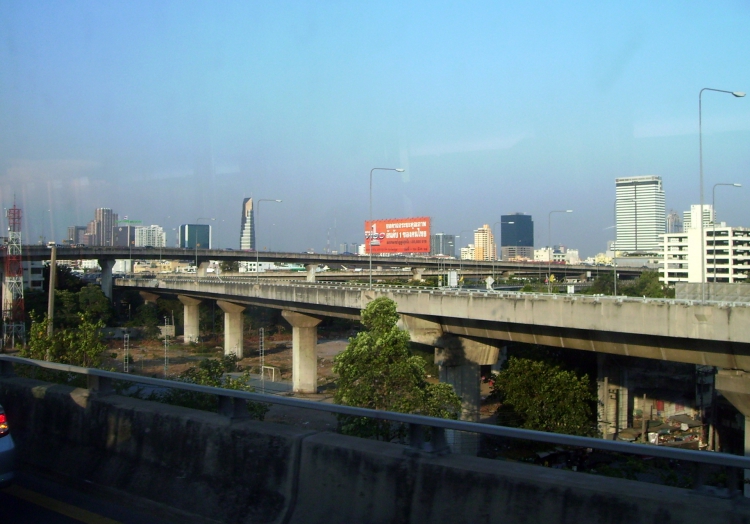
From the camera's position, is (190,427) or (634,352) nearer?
Result: (190,427)

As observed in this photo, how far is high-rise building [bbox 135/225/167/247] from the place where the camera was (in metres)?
153

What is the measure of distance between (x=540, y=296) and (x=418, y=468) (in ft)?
86.3

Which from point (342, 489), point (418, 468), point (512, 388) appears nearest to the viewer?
point (418, 468)

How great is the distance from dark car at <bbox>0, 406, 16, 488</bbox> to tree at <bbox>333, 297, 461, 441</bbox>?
505 inches

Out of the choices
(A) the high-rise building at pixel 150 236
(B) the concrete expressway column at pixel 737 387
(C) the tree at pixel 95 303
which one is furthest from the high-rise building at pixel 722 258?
(A) the high-rise building at pixel 150 236

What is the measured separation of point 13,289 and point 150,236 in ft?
421

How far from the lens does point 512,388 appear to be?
29531mm

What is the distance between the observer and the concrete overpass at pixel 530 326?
24453 millimetres

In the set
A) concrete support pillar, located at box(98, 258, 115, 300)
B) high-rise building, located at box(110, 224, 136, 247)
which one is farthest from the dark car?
high-rise building, located at box(110, 224, 136, 247)

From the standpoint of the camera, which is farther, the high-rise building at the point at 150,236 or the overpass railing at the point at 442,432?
the high-rise building at the point at 150,236

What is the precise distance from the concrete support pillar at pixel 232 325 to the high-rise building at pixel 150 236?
299 feet

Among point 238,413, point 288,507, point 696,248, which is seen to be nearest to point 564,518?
point 288,507

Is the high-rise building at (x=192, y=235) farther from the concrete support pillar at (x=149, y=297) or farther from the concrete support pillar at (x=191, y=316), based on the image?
the concrete support pillar at (x=191, y=316)

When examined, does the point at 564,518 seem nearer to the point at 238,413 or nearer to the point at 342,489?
the point at 342,489
